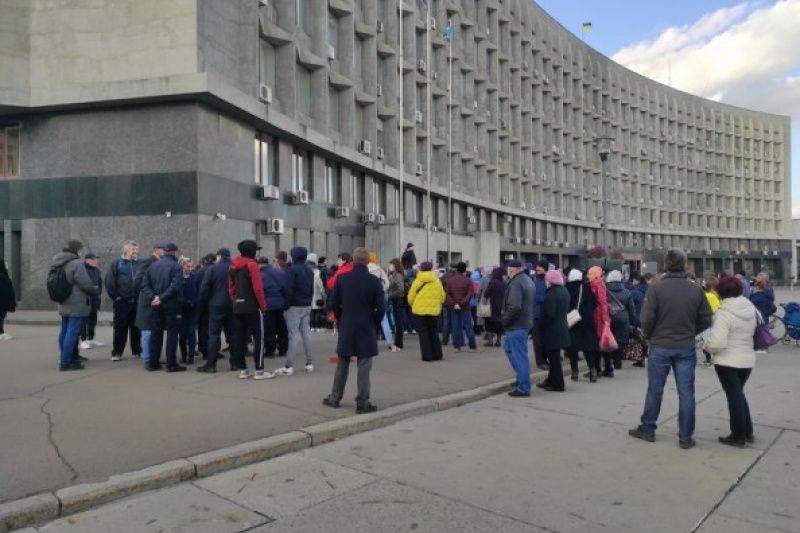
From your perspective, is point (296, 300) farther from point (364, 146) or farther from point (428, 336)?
point (364, 146)

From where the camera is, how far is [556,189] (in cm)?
6066

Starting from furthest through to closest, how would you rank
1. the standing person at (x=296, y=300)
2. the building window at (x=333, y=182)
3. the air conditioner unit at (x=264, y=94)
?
the building window at (x=333, y=182)
the air conditioner unit at (x=264, y=94)
the standing person at (x=296, y=300)

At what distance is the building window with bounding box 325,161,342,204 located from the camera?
88.2 ft

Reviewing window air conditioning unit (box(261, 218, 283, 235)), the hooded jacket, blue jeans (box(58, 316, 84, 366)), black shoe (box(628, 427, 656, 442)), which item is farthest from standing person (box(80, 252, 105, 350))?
black shoe (box(628, 427, 656, 442))

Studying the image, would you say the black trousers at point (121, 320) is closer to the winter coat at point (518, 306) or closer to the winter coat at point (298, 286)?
the winter coat at point (298, 286)

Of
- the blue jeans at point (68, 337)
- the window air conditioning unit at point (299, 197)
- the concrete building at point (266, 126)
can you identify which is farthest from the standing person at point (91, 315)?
the window air conditioning unit at point (299, 197)

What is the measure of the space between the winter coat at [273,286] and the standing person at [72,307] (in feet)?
8.86

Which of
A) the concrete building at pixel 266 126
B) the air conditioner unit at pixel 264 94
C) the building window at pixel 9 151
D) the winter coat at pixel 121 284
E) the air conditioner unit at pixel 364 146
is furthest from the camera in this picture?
the air conditioner unit at pixel 364 146

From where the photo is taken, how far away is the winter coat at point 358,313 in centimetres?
718

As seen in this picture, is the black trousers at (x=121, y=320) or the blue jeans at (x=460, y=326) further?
the blue jeans at (x=460, y=326)

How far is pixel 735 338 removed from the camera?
6.31 metres

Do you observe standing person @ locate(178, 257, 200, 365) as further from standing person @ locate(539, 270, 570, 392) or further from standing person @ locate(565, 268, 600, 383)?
standing person @ locate(565, 268, 600, 383)

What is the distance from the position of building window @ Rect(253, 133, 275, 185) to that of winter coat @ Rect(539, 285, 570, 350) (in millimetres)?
14431

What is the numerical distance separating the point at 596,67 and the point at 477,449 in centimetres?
7103
